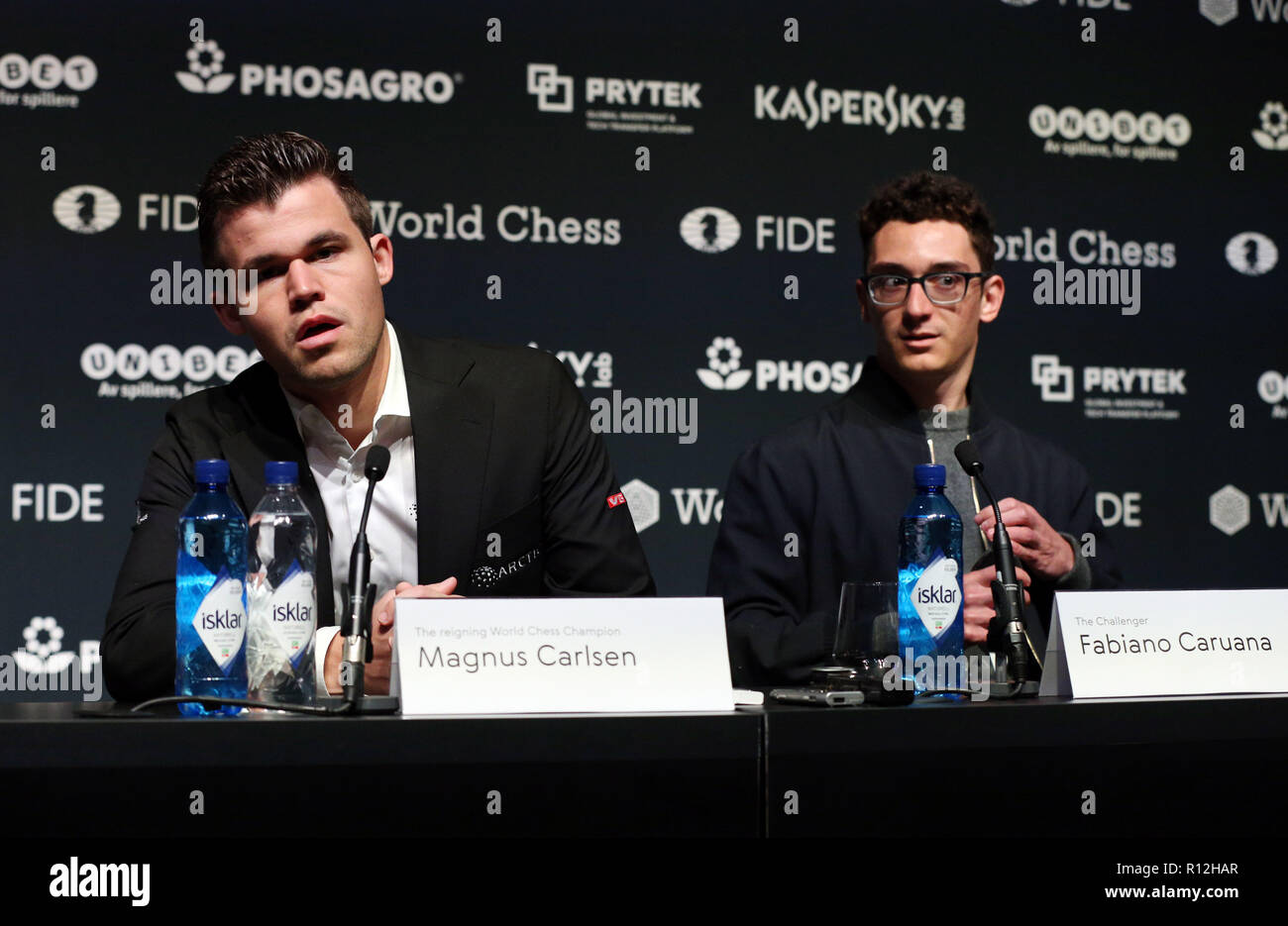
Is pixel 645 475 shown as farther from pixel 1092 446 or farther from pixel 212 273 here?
pixel 212 273

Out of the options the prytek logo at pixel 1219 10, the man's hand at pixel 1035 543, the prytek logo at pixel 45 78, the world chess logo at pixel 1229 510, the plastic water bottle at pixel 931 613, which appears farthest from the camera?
the prytek logo at pixel 1219 10

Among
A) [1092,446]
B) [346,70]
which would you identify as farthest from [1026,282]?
[346,70]

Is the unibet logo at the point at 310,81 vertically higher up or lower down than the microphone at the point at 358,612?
higher up

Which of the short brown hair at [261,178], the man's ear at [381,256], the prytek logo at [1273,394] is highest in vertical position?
the short brown hair at [261,178]

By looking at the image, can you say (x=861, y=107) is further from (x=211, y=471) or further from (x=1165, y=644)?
(x=211, y=471)

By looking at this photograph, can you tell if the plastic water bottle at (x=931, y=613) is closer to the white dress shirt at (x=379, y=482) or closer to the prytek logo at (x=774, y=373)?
the white dress shirt at (x=379, y=482)

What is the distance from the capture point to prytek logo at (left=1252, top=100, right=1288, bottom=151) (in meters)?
3.88

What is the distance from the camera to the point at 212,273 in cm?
201

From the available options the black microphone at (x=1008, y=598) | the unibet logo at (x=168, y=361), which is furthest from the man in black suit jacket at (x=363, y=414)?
the unibet logo at (x=168, y=361)

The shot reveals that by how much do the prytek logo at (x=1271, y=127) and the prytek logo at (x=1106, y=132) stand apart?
268mm

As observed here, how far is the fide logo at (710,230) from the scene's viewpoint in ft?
11.8

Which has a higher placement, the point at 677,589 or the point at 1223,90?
the point at 1223,90

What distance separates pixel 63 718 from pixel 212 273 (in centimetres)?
92

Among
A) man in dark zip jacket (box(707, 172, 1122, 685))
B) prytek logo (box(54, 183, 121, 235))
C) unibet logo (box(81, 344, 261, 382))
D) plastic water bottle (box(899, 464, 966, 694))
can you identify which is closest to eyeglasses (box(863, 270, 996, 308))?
man in dark zip jacket (box(707, 172, 1122, 685))
